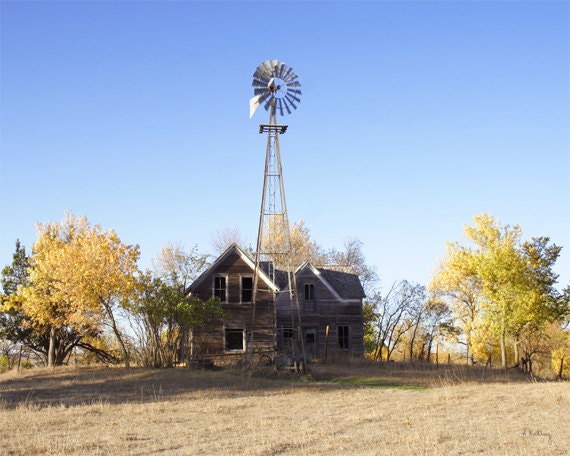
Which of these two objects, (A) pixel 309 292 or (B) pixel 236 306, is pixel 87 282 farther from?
(A) pixel 309 292

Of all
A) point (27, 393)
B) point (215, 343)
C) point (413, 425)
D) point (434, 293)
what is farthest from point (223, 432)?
point (434, 293)

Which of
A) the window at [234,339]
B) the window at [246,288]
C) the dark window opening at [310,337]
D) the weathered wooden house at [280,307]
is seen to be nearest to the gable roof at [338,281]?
the weathered wooden house at [280,307]

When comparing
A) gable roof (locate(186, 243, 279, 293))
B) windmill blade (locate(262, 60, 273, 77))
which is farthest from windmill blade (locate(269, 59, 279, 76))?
gable roof (locate(186, 243, 279, 293))

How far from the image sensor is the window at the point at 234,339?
35406 millimetres

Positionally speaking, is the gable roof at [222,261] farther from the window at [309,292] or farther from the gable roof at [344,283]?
the gable roof at [344,283]

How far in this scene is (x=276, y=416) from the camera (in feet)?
50.0

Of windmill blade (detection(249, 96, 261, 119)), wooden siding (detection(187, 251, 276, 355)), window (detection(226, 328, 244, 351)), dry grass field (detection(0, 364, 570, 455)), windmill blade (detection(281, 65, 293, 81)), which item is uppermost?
windmill blade (detection(281, 65, 293, 81))

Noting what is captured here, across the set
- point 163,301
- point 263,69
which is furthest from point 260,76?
point 163,301

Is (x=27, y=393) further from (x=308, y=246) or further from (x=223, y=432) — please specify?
(x=308, y=246)

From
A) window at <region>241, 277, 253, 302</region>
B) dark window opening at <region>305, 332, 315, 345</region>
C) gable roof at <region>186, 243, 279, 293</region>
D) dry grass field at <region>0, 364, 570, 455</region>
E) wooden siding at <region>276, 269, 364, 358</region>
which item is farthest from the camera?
dark window opening at <region>305, 332, 315, 345</region>

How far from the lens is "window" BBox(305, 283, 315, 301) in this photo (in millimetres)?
37625

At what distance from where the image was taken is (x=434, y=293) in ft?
162

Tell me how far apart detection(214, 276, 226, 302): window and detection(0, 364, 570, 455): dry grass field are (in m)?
9.82

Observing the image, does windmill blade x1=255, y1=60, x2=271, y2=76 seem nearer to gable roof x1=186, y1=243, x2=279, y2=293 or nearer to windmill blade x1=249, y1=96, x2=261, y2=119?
windmill blade x1=249, y1=96, x2=261, y2=119
